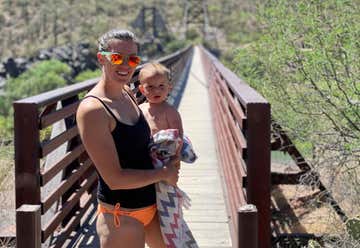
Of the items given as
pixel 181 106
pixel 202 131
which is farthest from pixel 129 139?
pixel 181 106

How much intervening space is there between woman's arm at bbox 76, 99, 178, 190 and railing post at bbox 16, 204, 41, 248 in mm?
452

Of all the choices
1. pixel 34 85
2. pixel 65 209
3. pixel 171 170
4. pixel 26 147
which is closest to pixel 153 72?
pixel 171 170

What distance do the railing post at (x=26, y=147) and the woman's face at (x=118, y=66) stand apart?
0.99 meters

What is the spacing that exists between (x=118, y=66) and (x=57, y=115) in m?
1.48

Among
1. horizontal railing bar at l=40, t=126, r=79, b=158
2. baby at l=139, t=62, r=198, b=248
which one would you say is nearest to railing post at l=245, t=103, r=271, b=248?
baby at l=139, t=62, r=198, b=248

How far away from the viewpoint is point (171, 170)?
281cm

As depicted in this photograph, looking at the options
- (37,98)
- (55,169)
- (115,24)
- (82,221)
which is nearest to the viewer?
(37,98)

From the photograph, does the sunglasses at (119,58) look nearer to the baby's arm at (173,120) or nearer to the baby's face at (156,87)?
the baby's face at (156,87)

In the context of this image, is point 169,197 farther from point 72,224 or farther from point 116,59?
point 72,224

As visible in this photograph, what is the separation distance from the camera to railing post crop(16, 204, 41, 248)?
9.12 feet

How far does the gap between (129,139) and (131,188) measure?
22 centimetres

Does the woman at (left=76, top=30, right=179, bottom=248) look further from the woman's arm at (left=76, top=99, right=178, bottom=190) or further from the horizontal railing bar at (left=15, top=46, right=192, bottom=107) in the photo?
the horizontal railing bar at (left=15, top=46, right=192, bottom=107)

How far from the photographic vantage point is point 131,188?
2672 millimetres

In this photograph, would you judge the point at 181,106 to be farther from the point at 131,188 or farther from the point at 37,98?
the point at 131,188
